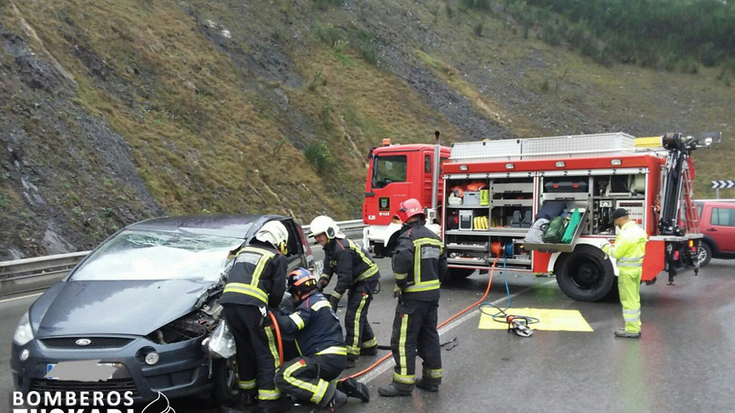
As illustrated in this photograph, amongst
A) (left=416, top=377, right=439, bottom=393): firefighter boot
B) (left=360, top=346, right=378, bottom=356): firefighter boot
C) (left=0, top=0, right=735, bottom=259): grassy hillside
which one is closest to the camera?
(left=416, top=377, right=439, bottom=393): firefighter boot

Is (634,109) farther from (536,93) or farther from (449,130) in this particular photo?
(449,130)

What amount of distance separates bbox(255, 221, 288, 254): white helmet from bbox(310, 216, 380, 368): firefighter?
1123mm

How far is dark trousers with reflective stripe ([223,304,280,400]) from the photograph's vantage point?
492 cm

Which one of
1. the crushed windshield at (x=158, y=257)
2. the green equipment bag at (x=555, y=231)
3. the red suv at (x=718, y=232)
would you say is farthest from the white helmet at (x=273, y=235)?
the red suv at (x=718, y=232)

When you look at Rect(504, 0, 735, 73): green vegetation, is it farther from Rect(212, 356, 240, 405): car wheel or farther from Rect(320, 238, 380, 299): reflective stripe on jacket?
Rect(212, 356, 240, 405): car wheel

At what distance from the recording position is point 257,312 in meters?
4.91

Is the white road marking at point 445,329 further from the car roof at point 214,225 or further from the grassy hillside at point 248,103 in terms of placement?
the grassy hillside at point 248,103

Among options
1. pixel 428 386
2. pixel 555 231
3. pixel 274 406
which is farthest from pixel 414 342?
pixel 555 231

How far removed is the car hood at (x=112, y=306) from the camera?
479cm

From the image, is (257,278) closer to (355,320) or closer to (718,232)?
(355,320)

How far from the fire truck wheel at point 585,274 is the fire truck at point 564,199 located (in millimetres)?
16

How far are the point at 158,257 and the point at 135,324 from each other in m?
1.36

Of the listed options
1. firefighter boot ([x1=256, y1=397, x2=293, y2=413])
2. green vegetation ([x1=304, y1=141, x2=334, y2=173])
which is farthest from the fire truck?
green vegetation ([x1=304, y1=141, x2=334, y2=173])

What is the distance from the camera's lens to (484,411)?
5191mm
